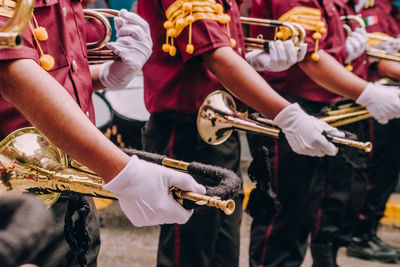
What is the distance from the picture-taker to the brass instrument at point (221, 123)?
5.36 feet

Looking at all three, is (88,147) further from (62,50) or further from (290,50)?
(290,50)

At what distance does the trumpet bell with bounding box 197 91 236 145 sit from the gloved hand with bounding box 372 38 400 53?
1.31 meters

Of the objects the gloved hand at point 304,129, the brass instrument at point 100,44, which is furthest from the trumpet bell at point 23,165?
the gloved hand at point 304,129

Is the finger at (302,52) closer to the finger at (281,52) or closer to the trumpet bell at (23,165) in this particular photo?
the finger at (281,52)

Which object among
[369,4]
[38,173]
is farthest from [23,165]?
[369,4]

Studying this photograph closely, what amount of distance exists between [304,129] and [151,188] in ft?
2.97

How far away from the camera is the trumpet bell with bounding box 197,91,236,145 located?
1.63 meters

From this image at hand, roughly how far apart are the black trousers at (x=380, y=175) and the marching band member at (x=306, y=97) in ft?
2.29

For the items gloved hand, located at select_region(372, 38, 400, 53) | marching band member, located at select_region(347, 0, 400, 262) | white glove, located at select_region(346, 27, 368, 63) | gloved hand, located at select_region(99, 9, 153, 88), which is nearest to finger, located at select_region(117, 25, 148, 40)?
gloved hand, located at select_region(99, 9, 153, 88)

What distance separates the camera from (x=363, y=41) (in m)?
2.32

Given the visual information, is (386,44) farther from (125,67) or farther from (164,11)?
(125,67)

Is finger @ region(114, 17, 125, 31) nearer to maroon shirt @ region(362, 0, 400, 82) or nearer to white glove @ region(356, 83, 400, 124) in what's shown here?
white glove @ region(356, 83, 400, 124)

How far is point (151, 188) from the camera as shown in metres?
0.95

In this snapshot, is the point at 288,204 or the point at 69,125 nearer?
the point at 69,125
